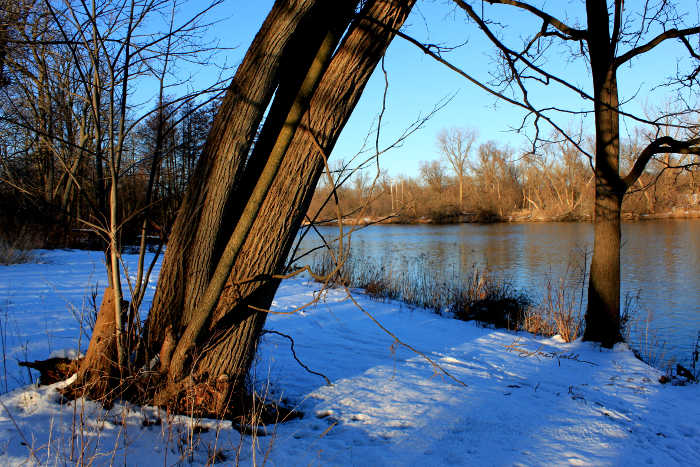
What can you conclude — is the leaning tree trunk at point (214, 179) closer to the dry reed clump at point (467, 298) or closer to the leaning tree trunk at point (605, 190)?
the dry reed clump at point (467, 298)

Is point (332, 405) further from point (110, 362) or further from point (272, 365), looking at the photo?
point (110, 362)

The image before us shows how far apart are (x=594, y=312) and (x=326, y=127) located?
5524 millimetres

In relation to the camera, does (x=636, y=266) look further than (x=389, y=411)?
Yes

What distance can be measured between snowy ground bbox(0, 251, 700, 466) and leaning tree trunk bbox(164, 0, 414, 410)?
416mm

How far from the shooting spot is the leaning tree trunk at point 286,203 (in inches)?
90.9

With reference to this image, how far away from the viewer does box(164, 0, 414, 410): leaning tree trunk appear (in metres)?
2.31

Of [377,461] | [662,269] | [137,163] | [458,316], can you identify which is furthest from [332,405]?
[662,269]

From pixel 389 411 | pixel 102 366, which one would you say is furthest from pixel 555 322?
pixel 102 366

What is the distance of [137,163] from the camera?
299cm

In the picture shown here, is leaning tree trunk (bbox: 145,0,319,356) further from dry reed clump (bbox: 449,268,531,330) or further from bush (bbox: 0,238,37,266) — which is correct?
bush (bbox: 0,238,37,266)

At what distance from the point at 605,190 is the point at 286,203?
5433 mm

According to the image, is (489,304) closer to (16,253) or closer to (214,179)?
(214,179)

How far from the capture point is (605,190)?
19.4 feet

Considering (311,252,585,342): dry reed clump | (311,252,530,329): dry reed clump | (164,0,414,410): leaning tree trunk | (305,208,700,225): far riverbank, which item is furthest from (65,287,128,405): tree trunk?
(305,208,700,225): far riverbank
